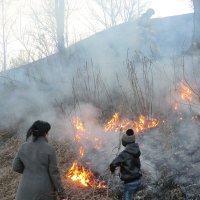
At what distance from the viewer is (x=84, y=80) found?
34.2 feet

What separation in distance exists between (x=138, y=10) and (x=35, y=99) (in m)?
24.0

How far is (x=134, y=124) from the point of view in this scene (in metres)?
8.91

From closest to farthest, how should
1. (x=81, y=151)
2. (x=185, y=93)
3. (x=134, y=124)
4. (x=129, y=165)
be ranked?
(x=129, y=165), (x=81, y=151), (x=134, y=124), (x=185, y=93)

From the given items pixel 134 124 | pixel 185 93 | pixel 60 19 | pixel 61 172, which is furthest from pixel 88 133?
pixel 60 19

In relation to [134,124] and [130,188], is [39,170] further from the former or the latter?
[134,124]

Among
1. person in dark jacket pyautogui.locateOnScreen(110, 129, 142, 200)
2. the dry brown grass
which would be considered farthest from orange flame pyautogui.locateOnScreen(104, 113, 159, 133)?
person in dark jacket pyautogui.locateOnScreen(110, 129, 142, 200)

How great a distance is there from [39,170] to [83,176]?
268cm

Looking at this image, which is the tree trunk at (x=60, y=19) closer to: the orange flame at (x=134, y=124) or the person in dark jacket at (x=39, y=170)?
the orange flame at (x=134, y=124)

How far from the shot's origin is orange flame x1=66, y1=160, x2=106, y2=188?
7.08 meters

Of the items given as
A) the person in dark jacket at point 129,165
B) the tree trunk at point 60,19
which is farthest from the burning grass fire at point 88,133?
the tree trunk at point 60,19

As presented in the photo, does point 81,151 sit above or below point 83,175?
above

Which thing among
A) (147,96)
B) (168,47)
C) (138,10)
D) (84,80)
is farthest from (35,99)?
(138,10)

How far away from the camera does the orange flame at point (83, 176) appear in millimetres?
7080

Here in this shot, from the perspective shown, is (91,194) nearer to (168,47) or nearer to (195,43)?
(195,43)
